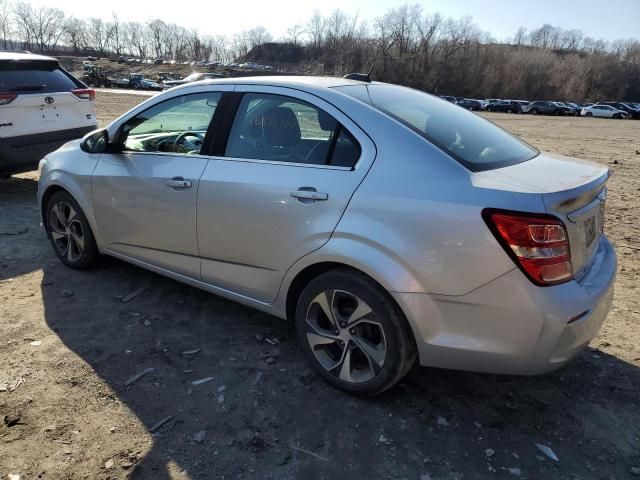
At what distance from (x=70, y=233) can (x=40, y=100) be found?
10.2ft

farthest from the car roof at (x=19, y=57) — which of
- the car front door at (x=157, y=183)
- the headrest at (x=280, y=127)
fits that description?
the headrest at (x=280, y=127)

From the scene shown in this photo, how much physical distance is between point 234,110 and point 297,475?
7.30ft

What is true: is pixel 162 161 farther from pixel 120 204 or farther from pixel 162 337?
pixel 162 337

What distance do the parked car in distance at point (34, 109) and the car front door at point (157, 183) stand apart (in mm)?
3188

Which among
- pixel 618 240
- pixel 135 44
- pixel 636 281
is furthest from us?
pixel 135 44

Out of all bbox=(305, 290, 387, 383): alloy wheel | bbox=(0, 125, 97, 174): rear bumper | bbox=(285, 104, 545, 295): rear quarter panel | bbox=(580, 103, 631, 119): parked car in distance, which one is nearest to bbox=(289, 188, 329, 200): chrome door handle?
bbox=(285, 104, 545, 295): rear quarter panel

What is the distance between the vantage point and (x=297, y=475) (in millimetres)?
2342

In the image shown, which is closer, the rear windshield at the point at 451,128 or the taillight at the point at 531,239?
the taillight at the point at 531,239

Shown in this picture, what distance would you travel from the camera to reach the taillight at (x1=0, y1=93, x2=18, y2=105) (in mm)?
6156

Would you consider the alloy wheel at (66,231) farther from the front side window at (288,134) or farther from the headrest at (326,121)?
the headrest at (326,121)

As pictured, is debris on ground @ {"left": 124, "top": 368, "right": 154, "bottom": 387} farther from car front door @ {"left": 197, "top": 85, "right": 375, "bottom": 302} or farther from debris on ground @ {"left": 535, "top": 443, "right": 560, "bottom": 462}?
debris on ground @ {"left": 535, "top": 443, "right": 560, "bottom": 462}

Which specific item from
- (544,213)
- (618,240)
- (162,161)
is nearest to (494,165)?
(544,213)

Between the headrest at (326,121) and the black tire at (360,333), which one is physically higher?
the headrest at (326,121)

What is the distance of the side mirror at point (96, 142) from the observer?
13.1 feet
